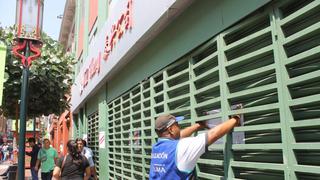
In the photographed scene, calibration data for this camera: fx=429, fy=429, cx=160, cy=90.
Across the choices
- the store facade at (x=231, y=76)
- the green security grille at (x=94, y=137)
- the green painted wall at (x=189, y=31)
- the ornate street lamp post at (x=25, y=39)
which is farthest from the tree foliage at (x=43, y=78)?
the green painted wall at (x=189, y=31)

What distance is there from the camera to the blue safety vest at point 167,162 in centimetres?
351

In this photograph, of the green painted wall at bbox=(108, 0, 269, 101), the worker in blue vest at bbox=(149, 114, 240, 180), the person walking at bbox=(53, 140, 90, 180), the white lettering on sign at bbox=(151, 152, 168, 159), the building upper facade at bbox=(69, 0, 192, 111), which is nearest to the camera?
the worker in blue vest at bbox=(149, 114, 240, 180)

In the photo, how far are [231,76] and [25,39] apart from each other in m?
4.45

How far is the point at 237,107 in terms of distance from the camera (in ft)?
13.1

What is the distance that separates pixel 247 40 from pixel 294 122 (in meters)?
1.01

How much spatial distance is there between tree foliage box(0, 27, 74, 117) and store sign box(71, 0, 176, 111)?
0.91 m

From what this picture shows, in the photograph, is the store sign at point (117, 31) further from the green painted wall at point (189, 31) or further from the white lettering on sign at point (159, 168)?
the white lettering on sign at point (159, 168)

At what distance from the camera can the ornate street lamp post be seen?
23.7 ft

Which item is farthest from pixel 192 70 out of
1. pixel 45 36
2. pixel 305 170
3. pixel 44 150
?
pixel 44 150

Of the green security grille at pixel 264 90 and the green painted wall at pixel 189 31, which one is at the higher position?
the green painted wall at pixel 189 31

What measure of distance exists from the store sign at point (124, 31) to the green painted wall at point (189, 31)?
22cm

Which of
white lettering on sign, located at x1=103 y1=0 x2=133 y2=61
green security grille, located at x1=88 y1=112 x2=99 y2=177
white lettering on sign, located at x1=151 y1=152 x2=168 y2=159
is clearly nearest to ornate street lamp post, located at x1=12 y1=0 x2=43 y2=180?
white lettering on sign, located at x1=103 y1=0 x2=133 y2=61

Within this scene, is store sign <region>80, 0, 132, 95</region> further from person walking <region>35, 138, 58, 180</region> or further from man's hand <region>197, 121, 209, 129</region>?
man's hand <region>197, 121, 209, 129</region>

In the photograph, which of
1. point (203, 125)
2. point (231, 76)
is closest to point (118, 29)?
point (203, 125)
